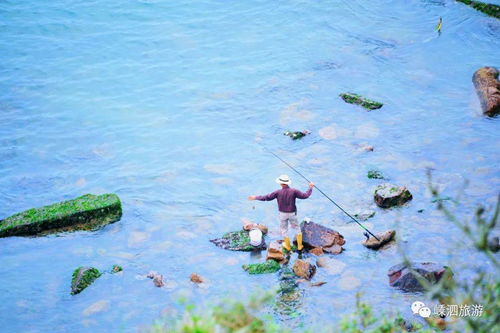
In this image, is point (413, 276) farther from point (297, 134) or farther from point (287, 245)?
point (297, 134)

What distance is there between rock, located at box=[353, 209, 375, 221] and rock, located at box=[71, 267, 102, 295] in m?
5.70

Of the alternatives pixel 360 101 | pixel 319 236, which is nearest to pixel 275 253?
pixel 319 236

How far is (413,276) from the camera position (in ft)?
33.2

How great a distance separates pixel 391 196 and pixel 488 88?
622cm

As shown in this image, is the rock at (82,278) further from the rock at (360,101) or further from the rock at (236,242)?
the rock at (360,101)

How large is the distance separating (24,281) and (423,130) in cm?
1098

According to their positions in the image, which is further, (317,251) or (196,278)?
(317,251)

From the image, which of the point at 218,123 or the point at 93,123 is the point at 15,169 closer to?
the point at 93,123

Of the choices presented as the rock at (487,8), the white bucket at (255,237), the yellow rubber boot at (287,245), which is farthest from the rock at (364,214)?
the rock at (487,8)

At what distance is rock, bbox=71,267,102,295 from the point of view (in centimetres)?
1109

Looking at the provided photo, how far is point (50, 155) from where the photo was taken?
55.0ft

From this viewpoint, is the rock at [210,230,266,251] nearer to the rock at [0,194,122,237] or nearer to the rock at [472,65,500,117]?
the rock at [0,194,122,237]

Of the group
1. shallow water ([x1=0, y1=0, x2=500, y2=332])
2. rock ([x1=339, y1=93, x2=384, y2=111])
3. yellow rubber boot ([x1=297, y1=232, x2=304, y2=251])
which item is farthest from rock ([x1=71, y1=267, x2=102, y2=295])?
rock ([x1=339, y1=93, x2=384, y2=111])

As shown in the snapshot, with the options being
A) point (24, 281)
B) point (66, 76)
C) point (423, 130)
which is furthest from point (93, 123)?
point (423, 130)
